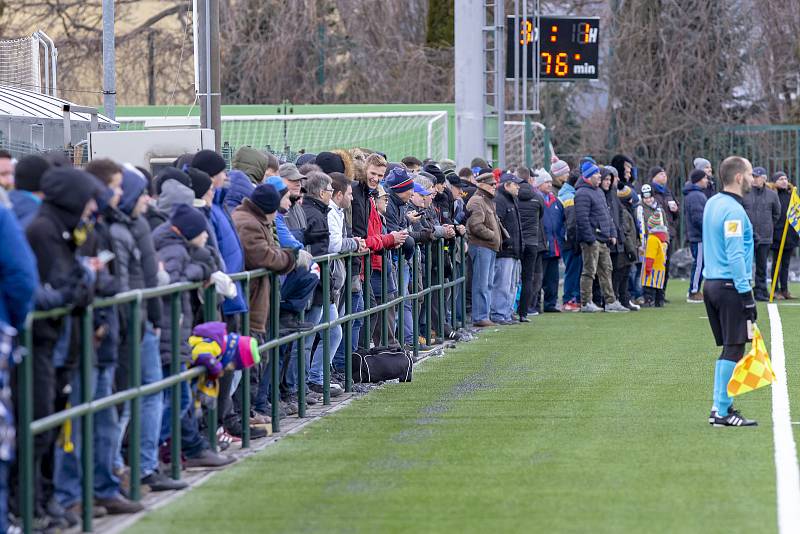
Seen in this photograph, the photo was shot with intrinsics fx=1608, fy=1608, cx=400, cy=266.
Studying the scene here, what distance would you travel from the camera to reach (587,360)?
1570 centimetres

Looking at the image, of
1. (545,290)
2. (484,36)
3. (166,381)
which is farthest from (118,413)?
(484,36)

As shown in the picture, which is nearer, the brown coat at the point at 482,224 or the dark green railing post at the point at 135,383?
the dark green railing post at the point at 135,383

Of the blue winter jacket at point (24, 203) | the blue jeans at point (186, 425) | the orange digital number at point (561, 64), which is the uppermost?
the orange digital number at point (561, 64)

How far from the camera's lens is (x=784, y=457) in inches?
379

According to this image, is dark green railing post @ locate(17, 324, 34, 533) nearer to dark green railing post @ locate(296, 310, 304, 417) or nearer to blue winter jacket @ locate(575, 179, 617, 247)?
dark green railing post @ locate(296, 310, 304, 417)

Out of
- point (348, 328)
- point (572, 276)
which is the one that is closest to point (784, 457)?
point (348, 328)

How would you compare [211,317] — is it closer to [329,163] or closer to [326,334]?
[326,334]

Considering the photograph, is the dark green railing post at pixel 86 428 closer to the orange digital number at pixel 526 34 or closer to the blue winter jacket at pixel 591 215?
the blue winter jacket at pixel 591 215

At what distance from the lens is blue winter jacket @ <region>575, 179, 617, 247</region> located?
21.6 meters

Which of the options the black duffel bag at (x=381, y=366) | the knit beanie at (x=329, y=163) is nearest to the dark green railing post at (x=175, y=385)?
the black duffel bag at (x=381, y=366)

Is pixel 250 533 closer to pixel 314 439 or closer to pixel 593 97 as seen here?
pixel 314 439

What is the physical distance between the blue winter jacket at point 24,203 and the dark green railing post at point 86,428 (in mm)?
602

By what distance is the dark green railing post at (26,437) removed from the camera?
7000 mm

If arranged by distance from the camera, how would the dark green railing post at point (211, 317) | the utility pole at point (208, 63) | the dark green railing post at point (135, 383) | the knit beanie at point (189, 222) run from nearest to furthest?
the dark green railing post at point (135, 383)
the knit beanie at point (189, 222)
the dark green railing post at point (211, 317)
the utility pole at point (208, 63)
